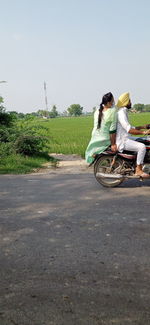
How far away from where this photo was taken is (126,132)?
5734 mm

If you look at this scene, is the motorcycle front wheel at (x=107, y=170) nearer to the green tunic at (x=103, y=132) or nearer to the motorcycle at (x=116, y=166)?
the motorcycle at (x=116, y=166)

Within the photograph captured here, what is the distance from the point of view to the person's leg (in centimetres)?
559

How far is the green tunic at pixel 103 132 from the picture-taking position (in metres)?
5.70

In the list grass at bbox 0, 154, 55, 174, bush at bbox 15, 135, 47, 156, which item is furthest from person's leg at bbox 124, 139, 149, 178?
bush at bbox 15, 135, 47, 156

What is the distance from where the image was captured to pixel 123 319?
204 cm

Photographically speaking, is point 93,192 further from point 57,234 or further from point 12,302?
point 12,302

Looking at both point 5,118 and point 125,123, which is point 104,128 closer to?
point 125,123

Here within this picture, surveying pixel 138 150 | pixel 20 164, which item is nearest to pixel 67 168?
pixel 20 164

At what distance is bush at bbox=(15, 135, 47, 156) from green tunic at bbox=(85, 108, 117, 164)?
491 cm

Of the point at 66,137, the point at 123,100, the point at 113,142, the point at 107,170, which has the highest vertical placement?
the point at 123,100

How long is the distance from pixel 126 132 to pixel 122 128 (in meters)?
0.10

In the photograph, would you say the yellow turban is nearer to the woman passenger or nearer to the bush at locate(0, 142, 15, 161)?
the woman passenger

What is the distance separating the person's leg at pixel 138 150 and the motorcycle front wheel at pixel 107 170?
34 cm

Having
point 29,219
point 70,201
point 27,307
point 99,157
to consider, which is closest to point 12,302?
point 27,307
